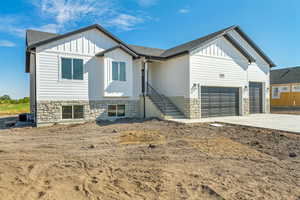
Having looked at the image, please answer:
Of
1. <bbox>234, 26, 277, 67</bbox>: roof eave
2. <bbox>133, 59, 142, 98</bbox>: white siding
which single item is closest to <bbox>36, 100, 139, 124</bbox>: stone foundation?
<bbox>133, 59, 142, 98</bbox>: white siding

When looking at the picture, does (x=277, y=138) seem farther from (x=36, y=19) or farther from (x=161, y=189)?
(x=36, y=19)

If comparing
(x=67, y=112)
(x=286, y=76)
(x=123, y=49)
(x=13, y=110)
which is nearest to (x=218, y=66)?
(x=123, y=49)

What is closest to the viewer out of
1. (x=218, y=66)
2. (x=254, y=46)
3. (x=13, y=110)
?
(x=218, y=66)

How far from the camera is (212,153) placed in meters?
5.51

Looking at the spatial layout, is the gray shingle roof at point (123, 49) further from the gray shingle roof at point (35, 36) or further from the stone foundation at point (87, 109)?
the gray shingle roof at point (35, 36)

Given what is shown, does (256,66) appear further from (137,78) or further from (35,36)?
(35,36)

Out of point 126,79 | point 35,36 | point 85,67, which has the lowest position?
point 126,79

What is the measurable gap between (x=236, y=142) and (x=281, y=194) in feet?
12.5

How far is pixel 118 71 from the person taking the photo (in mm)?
12719

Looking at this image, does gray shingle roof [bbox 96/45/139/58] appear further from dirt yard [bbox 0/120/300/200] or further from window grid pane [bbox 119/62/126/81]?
A: dirt yard [bbox 0/120/300/200]

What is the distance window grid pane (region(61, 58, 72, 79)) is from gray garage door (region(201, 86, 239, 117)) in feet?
31.3

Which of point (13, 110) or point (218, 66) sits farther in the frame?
point (13, 110)

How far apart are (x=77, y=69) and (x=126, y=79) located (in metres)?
3.41

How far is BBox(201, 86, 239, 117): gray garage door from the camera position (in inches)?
529
